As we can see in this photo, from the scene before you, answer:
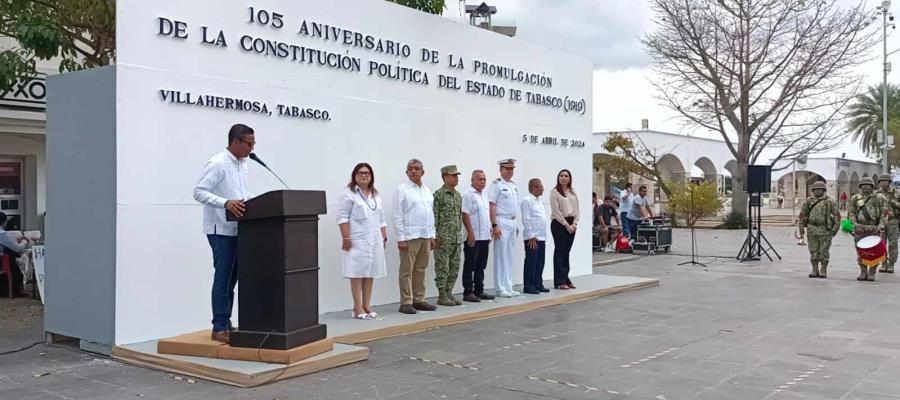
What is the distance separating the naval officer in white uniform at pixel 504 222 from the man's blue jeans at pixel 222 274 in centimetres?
413

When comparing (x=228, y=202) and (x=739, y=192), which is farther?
(x=739, y=192)

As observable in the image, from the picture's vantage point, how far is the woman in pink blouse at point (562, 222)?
10.4m

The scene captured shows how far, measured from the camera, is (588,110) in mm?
12891

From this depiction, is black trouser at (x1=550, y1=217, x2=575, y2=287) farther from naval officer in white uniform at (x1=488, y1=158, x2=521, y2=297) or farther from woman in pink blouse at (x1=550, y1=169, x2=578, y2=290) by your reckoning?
naval officer in white uniform at (x1=488, y1=158, x2=521, y2=297)

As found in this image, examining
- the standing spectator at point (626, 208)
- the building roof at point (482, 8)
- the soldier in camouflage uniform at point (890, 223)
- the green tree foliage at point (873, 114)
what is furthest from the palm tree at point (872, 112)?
the building roof at point (482, 8)

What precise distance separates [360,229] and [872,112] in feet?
165

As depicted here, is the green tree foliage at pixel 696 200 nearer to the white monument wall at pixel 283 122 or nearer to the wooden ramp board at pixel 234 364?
the white monument wall at pixel 283 122

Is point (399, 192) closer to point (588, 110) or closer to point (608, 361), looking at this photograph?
point (608, 361)

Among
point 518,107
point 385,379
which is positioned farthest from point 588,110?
point 385,379

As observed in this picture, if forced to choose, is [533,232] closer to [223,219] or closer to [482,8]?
[223,219]

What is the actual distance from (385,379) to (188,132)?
297 centimetres

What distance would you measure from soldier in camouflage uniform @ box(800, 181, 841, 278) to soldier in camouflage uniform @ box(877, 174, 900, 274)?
1.16 m

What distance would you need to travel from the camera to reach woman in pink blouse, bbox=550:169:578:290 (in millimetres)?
10438

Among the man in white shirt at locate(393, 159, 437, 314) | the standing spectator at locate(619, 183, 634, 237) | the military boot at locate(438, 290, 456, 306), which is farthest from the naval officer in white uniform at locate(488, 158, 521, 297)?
the standing spectator at locate(619, 183, 634, 237)
